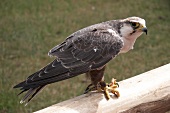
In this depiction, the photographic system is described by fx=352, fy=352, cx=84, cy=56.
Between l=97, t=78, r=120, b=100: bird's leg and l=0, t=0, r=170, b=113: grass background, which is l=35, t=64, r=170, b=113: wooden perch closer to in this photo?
l=97, t=78, r=120, b=100: bird's leg

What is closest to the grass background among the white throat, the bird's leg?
the bird's leg

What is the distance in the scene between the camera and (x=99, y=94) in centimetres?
239

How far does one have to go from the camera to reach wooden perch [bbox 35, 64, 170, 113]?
2197mm

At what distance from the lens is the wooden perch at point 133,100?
7.21 feet

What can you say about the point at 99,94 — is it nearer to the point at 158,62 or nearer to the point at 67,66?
the point at 67,66

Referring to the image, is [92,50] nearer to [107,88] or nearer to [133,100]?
[107,88]

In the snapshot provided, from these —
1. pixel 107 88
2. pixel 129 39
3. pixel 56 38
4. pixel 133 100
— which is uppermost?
pixel 56 38

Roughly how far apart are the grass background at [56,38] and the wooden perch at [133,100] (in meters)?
→ 1.81

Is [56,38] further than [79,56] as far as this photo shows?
Yes

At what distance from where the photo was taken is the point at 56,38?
225 inches

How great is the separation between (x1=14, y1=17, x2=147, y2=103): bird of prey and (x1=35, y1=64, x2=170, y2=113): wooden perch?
0.56 ft

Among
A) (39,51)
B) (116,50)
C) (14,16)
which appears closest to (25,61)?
(39,51)

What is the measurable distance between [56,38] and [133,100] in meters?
3.53

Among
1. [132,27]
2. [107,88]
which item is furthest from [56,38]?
[132,27]
